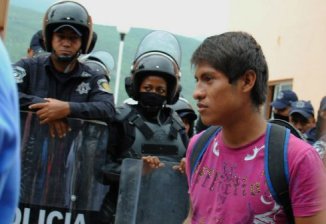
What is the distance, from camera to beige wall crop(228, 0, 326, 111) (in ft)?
38.4

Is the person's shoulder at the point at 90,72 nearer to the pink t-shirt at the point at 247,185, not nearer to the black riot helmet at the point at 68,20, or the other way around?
the black riot helmet at the point at 68,20

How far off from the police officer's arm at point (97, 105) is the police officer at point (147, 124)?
157 mm

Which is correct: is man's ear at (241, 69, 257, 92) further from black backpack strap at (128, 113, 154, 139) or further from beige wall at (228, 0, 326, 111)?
beige wall at (228, 0, 326, 111)

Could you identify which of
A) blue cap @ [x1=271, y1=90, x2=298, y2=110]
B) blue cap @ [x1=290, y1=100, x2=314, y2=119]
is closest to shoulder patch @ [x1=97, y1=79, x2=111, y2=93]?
blue cap @ [x1=290, y1=100, x2=314, y2=119]

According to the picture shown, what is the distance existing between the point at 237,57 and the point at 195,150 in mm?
393

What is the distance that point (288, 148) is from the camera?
8.25 ft

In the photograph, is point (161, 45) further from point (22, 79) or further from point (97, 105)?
point (22, 79)

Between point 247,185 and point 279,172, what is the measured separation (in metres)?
0.13

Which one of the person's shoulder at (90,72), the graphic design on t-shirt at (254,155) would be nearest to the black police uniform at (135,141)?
the person's shoulder at (90,72)

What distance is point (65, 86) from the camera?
164 inches

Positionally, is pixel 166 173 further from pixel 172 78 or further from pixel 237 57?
pixel 237 57

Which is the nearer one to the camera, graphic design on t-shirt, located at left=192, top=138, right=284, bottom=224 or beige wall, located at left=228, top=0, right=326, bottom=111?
graphic design on t-shirt, located at left=192, top=138, right=284, bottom=224

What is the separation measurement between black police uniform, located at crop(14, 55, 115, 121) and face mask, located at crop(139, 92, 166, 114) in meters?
0.32

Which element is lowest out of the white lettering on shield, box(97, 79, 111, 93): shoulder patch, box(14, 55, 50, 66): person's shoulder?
the white lettering on shield
